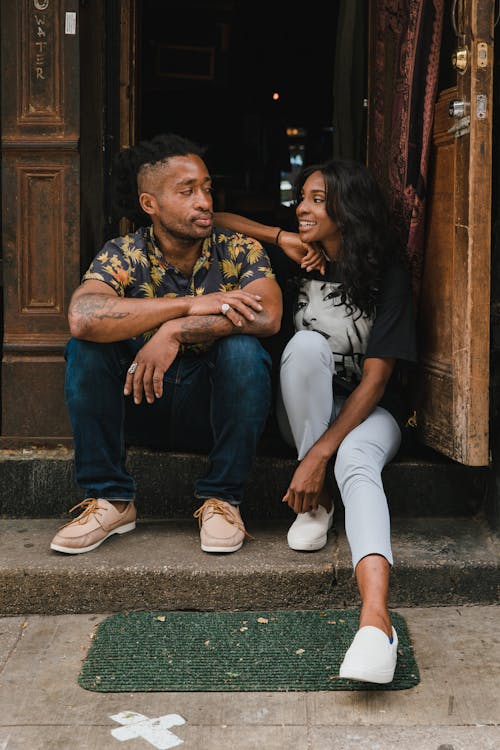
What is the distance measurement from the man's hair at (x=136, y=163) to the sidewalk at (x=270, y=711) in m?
1.67

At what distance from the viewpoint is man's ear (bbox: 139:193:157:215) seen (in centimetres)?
333

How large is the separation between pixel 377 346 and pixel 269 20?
6580 mm

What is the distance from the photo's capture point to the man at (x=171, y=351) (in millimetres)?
3039

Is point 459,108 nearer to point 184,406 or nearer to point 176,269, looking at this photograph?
point 176,269

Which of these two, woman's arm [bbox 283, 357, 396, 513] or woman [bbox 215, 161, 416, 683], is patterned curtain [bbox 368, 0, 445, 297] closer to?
woman [bbox 215, 161, 416, 683]

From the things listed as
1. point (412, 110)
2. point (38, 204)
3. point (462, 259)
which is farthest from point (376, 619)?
point (38, 204)

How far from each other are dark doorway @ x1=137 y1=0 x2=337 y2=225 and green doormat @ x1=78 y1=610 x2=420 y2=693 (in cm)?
465

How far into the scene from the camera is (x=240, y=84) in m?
8.99

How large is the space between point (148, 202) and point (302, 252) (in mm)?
607

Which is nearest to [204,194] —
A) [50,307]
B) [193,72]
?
[50,307]

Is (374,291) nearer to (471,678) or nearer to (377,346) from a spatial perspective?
(377,346)

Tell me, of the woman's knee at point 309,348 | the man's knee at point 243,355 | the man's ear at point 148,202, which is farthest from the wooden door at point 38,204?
the woman's knee at point 309,348

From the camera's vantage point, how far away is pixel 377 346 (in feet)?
9.96

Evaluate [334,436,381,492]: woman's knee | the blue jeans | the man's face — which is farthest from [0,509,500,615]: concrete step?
the man's face
